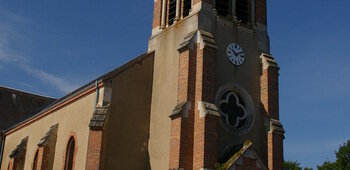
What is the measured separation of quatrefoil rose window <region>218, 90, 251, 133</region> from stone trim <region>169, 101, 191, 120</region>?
6.56 feet

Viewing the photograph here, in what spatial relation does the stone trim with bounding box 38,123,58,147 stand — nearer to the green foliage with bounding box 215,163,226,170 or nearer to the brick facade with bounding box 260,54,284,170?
the green foliage with bounding box 215,163,226,170

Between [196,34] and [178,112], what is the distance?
3901 mm

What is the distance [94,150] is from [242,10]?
409 inches

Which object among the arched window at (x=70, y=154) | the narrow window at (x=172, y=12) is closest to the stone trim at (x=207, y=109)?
the narrow window at (x=172, y=12)

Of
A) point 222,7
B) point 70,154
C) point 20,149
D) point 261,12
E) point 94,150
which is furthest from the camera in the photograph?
point 20,149

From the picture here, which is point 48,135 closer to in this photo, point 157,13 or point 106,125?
point 106,125

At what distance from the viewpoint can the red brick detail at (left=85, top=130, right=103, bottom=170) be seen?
69.7ft

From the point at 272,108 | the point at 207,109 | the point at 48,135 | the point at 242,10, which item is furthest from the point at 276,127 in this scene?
the point at 48,135

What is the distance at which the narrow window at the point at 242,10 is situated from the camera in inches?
993

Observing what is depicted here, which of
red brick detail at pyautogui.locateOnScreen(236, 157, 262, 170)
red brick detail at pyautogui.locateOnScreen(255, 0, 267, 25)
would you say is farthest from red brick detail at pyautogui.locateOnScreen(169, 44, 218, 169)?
red brick detail at pyautogui.locateOnScreen(255, 0, 267, 25)

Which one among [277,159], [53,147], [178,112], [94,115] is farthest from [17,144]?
[277,159]

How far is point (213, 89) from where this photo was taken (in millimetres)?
21562

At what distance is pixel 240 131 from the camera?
74.2 feet

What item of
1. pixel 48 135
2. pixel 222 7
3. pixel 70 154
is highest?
pixel 222 7
